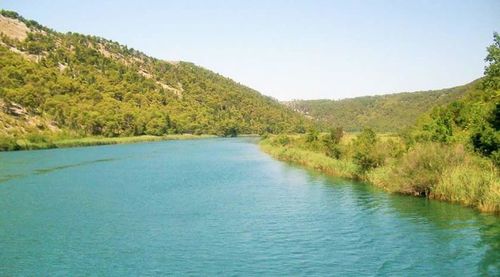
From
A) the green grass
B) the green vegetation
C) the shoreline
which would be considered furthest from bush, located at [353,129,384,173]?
the shoreline

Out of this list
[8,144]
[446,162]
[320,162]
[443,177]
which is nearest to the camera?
[443,177]

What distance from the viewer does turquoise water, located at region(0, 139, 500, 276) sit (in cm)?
2294

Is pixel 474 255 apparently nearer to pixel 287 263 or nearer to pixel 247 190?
pixel 287 263

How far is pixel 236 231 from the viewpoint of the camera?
29.9m

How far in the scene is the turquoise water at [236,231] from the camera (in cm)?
2294

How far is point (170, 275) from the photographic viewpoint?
71.8ft

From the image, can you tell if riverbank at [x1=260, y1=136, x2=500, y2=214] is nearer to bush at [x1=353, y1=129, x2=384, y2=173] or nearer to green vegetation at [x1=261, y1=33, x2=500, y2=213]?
green vegetation at [x1=261, y1=33, x2=500, y2=213]

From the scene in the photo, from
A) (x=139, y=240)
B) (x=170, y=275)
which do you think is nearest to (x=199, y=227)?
(x=139, y=240)

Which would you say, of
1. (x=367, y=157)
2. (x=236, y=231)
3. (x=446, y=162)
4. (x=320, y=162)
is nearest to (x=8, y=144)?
(x=320, y=162)

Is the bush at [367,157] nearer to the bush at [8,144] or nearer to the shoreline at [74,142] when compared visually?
the bush at [8,144]

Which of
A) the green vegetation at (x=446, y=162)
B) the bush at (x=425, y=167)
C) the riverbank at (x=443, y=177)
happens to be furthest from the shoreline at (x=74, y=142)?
the bush at (x=425, y=167)

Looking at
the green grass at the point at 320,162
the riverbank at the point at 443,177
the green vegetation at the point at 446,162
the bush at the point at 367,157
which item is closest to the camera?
the riverbank at the point at 443,177

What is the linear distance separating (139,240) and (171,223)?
14.5 feet

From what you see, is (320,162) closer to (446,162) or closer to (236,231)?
(446,162)
